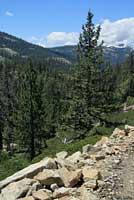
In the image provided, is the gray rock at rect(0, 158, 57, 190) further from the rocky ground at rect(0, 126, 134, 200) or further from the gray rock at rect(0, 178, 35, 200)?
the gray rock at rect(0, 178, 35, 200)

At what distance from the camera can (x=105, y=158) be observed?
1205 centimetres

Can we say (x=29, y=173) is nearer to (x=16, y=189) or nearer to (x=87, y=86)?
(x=16, y=189)

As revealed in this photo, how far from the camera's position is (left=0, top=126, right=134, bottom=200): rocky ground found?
9055 millimetres

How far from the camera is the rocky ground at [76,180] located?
9.05 meters

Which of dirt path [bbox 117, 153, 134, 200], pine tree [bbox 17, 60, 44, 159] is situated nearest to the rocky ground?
dirt path [bbox 117, 153, 134, 200]

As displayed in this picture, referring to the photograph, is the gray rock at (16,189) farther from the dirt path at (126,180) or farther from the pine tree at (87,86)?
the pine tree at (87,86)

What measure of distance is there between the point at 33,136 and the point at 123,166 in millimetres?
40580

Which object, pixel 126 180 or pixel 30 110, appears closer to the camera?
pixel 126 180

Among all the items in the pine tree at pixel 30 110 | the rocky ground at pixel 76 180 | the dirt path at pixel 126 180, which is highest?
the rocky ground at pixel 76 180

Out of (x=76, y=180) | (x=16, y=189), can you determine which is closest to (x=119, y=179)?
(x=76, y=180)

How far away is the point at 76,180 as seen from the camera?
31.9ft

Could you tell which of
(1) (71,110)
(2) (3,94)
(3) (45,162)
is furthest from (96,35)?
(2) (3,94)

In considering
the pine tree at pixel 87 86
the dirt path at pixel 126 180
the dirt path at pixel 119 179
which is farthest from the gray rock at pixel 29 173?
the pine tree at pixel 87 86

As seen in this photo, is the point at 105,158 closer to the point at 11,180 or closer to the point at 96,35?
the point at 11,180
